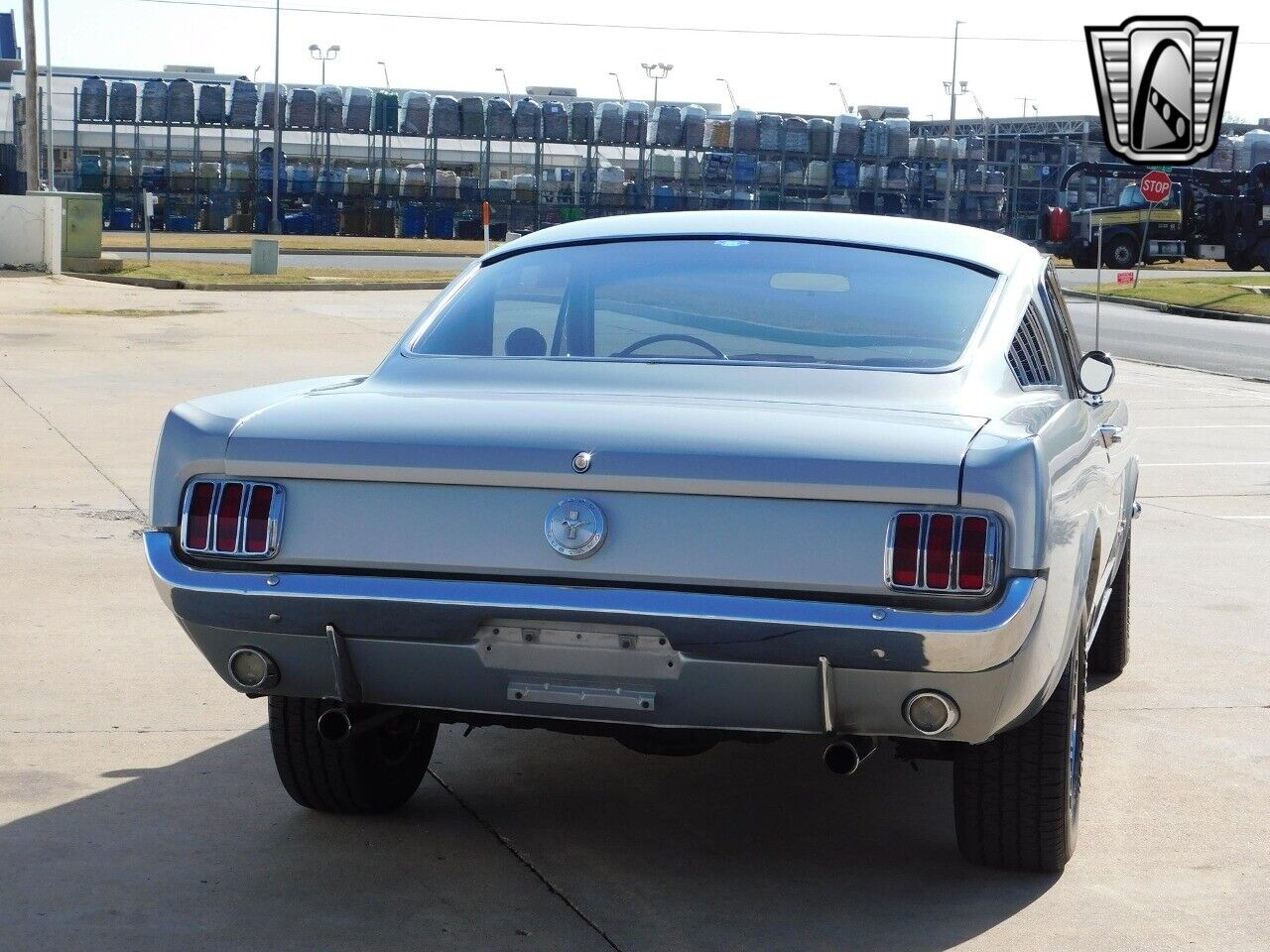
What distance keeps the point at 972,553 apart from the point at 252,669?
5.16 feet

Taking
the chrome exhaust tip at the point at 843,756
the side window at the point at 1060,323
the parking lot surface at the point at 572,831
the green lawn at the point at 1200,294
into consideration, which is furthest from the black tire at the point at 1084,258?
the chrome exhaust tip at the point at 843,756

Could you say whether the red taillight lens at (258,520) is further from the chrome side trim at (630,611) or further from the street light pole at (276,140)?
the street light pole at (276,140)

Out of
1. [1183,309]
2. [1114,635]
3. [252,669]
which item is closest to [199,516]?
[252,669]

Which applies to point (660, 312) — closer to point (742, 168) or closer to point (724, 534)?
point (724, 534)

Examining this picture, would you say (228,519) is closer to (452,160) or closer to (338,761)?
(338,761)

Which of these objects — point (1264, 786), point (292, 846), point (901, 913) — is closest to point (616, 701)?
point (901, 913)

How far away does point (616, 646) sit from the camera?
3514 millimetres

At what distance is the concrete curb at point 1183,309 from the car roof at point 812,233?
2959 centimetres

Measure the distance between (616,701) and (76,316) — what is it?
21260 mm

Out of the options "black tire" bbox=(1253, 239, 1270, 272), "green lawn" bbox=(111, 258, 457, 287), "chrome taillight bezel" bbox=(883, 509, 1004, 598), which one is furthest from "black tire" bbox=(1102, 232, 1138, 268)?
"chrome taillight bezel" bbox=(883, 509, 1004, 598)

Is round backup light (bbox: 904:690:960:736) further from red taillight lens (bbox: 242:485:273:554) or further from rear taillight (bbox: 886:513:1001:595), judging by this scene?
red taillight lens (bbox: 242:485:273:554)

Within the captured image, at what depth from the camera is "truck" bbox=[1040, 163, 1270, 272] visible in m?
47.3

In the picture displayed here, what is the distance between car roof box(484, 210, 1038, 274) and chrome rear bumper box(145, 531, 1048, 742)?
4.79 ft

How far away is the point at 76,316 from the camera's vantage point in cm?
2330
